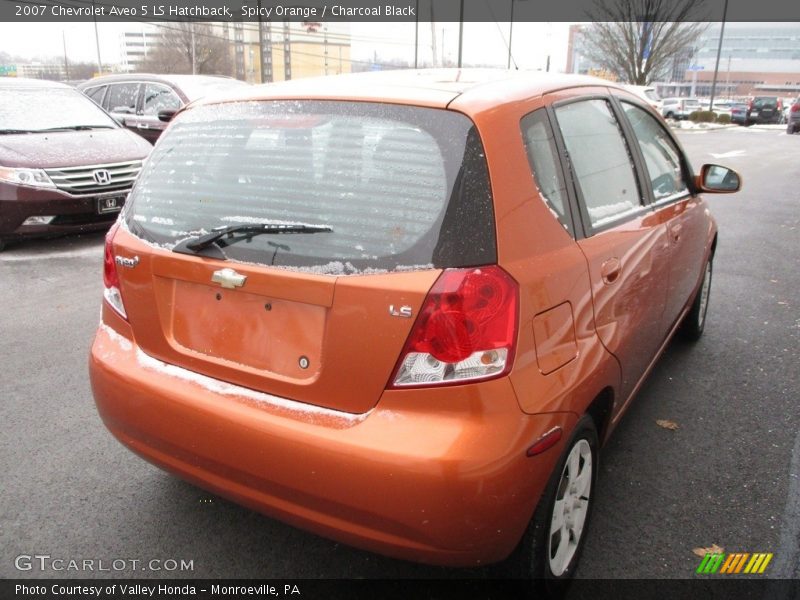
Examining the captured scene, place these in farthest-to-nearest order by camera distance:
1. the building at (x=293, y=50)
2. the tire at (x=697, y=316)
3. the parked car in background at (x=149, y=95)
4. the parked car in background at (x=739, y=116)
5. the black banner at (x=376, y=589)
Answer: the building at (x=293, y=50)
the parked car in background at (x=739, y=116)
the parked car in background at (x=149, y=95)
the tire at (x=697, y=316)
the black banner at (x=376, y=589)

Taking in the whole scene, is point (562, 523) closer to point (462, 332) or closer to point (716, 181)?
point (462, 332)

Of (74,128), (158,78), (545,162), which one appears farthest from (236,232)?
(158,78)

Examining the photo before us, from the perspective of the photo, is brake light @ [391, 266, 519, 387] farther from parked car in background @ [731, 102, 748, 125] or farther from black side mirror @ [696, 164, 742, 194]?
parked car in background @ [731, 102, 748, 125]

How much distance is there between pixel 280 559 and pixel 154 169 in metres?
1.51

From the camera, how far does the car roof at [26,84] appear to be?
316 inches

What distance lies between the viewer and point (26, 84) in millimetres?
8242

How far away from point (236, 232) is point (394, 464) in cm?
88

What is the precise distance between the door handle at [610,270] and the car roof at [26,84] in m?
8.10

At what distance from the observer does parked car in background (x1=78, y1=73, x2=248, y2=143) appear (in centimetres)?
1055

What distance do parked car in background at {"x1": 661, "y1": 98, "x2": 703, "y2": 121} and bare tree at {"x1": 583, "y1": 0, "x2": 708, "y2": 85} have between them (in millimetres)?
2230

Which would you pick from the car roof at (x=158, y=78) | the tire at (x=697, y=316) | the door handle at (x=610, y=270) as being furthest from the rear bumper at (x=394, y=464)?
the car roof at (x=158, y=78)

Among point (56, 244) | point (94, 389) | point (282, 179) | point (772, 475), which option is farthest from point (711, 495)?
point (56, 244)

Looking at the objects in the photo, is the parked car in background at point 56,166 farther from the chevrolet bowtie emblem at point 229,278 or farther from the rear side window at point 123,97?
the chevrolet bowtie emblem at point 229,278

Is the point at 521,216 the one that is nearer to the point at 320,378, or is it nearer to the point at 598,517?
the point at 320,378
